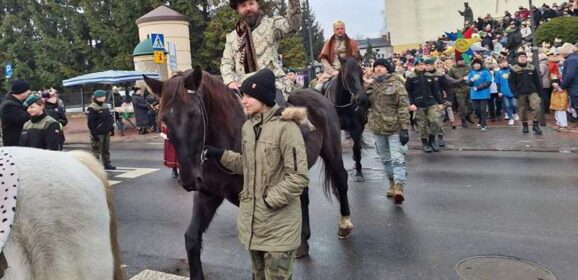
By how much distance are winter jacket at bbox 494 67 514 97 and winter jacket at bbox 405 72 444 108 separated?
352 centimetres

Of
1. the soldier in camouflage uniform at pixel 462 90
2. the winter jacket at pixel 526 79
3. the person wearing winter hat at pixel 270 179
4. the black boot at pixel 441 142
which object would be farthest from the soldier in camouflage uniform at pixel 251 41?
the soldier in camouflage uniform at pixel 462 90

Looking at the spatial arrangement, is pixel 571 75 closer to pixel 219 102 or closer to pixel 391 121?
pixel 391 121

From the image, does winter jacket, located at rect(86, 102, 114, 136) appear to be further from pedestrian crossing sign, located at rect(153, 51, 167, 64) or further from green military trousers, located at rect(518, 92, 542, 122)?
green military trousers, located at rect(518, 92, 542, 122)

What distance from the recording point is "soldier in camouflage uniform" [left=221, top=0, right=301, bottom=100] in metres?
4.86

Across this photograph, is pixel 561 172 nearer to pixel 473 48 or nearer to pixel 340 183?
pixel 340 183

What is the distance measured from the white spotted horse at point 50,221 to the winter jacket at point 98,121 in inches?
345

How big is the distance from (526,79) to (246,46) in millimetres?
9315

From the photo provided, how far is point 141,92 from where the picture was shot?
19.2 metres

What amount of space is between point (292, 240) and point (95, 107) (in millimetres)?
9125

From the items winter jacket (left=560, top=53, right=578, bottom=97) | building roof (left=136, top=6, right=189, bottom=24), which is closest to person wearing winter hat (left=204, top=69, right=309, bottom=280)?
winter jacket (left=560, top=53, right=578, bottom=97)

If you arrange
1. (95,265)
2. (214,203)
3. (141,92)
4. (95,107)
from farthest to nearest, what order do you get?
(141,92) → (95,107) → (214,203) → (95,265)

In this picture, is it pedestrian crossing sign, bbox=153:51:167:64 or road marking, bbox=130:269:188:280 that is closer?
road marking, bbox=130:269:188:280

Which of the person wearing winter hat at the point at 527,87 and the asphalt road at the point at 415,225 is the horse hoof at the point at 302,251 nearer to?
the asphalt road at the point at 415,225

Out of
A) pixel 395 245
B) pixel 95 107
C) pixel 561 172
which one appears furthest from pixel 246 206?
pixel 95 107
